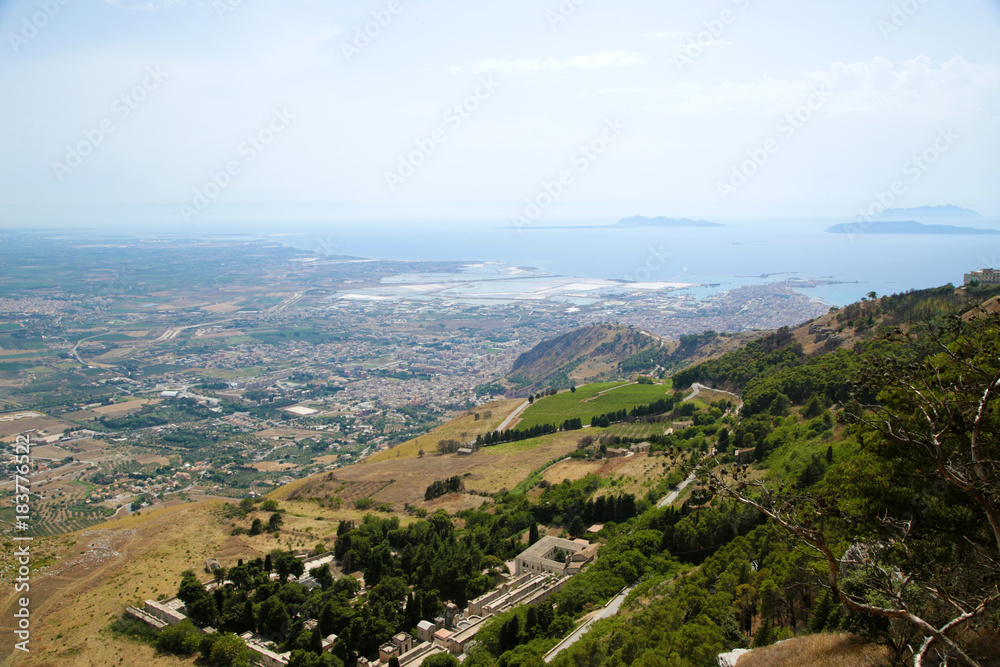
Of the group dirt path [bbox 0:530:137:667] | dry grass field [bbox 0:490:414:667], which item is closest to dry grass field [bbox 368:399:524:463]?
dry grass field [bbox 0:490:414:667]

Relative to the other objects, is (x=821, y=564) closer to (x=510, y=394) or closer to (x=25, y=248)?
(x=510, y=394)

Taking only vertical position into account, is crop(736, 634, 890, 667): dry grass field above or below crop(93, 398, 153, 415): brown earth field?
above

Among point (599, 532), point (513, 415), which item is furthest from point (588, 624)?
point (513, 415)

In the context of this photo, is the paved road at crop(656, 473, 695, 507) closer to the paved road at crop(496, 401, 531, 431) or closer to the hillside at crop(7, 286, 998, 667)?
the hillside at crop(7, 286, 998, 667)

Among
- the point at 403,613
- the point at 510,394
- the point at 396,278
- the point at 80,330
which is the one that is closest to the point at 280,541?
the point at 403,613

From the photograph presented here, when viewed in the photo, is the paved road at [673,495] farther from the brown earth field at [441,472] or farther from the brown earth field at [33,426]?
the brown earth field at [33,426]

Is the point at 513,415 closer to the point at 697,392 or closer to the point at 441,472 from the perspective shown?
the point at 441,472

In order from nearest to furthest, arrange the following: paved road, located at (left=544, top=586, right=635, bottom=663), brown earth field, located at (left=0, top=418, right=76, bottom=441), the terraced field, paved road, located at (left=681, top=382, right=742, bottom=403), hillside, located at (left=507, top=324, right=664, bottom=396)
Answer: paved road, located at (left=544, top=586, right=635, bottom=663) → the terraced field → paved road, located at (left=681, top=382, right=742, bottom=403) → brown earth field, located at (left=0, top=418, right=76, bottom=441) → hillside, located at (left=507, top=324, right=664, bottom=396)

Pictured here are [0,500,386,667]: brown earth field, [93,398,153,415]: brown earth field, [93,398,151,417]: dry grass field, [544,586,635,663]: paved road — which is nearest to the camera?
[544,586,635,663]: paved road

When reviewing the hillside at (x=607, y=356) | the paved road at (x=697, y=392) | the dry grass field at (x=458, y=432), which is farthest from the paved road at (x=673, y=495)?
the hillside at (x=607, y=356)
